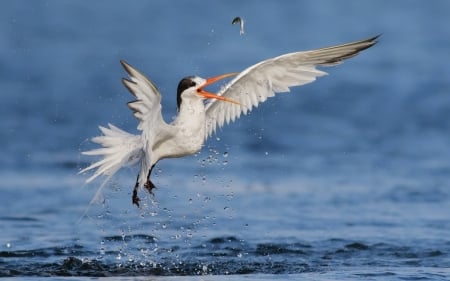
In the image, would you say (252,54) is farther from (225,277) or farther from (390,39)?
(225,277)

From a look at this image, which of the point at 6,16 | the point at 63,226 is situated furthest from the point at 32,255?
the point at 6,16

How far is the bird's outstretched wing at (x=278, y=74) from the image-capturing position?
31.6 ft

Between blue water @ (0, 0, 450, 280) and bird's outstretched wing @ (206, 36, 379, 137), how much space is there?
143cm

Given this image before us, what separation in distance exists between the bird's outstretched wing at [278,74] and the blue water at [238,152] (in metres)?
1.43

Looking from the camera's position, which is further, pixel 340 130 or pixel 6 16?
pixel 6 16

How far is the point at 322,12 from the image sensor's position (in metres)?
26.3

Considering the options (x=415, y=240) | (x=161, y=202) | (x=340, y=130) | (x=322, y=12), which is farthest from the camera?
(x=322, y=12)

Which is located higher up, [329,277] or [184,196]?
[184,196]

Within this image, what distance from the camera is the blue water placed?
1038 cm

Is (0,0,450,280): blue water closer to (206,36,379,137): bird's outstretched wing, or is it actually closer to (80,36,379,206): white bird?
(80,36,379,206): white bird

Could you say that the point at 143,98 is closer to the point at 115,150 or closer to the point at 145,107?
the point at 145,107

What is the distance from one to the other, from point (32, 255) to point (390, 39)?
15.7 metres

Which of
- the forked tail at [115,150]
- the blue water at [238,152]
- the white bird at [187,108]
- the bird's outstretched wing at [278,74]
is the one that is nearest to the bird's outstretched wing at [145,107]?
the white bird at [187,108]

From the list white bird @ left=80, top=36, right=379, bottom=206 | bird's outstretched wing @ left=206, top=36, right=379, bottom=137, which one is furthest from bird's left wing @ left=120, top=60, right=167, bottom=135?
bird's outstretched wing @ left=206, top=36, right=379, bottom=137
